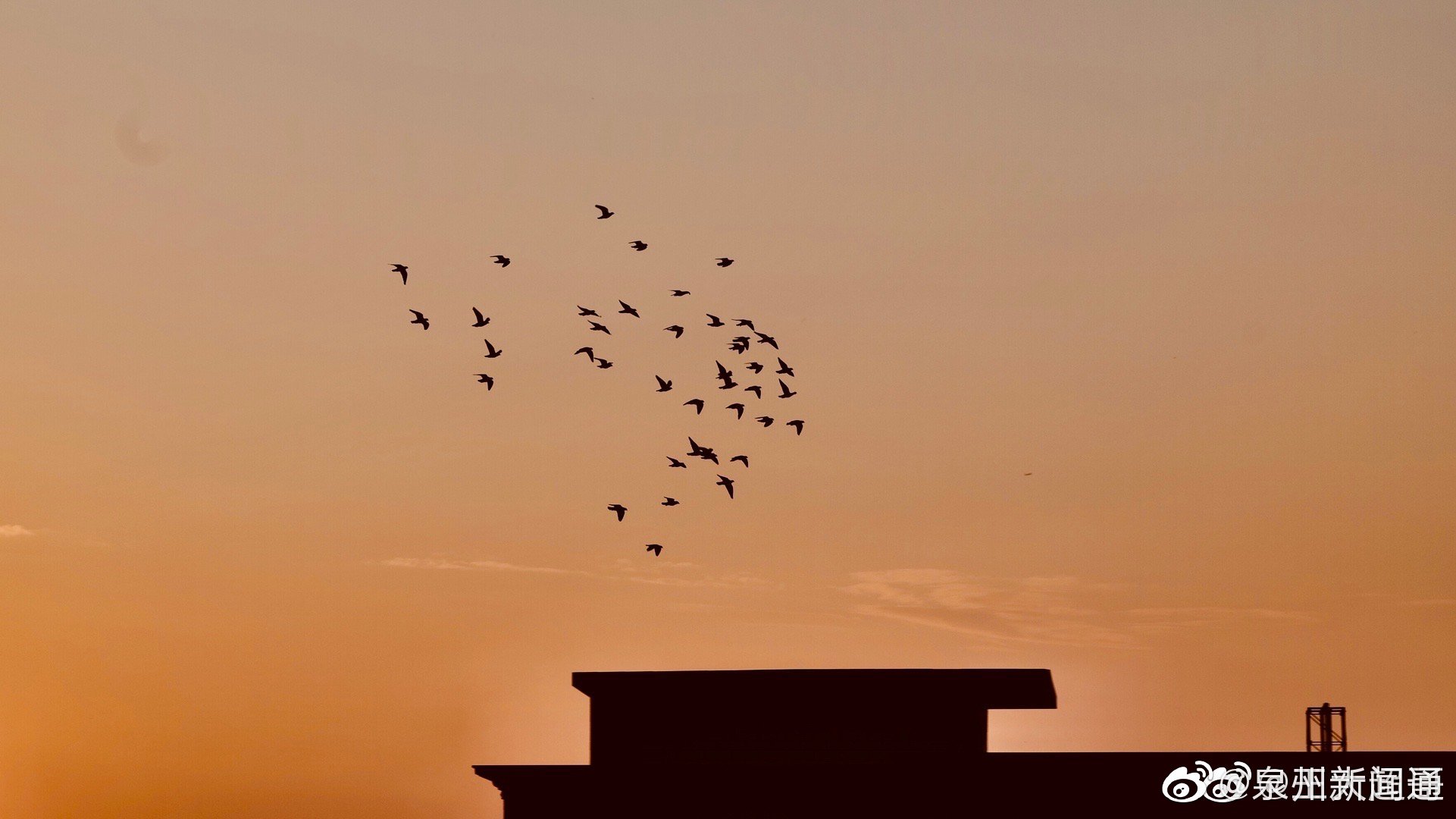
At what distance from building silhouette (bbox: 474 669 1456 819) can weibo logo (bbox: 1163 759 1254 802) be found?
4cm

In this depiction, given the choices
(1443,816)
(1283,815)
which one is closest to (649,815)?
(1283,815)

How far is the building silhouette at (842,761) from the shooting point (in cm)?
4916

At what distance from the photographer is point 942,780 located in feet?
167

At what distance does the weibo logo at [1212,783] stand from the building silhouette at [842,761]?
41 mm

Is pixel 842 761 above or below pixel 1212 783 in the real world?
above

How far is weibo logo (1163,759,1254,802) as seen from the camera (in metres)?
48.6

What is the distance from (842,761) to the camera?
5422 cm

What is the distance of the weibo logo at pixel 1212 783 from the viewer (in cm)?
4862

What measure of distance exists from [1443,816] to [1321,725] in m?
19.6

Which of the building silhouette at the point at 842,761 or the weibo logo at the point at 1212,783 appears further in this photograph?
the building silhouette at the point at 842,761

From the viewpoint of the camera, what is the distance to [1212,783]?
48.7 meters

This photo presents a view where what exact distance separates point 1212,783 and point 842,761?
10.3 meters

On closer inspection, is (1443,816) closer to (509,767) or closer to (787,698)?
(787,698)

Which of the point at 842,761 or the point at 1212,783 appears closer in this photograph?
the point at 1212,783
